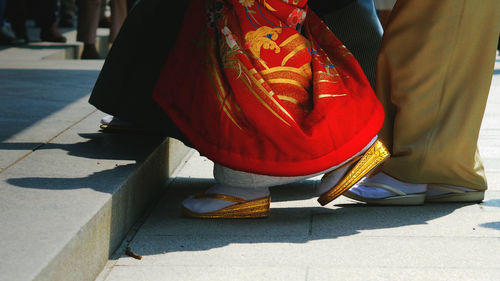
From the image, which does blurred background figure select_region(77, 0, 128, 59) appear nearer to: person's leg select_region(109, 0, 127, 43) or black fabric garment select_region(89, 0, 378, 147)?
person's leg select_region(109, 0, 127, 43)

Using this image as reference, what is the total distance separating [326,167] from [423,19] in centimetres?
58

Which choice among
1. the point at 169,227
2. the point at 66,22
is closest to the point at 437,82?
the point at 169,227

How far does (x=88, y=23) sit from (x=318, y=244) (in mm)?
5177

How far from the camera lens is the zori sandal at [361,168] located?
2611mm

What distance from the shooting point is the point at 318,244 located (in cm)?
242

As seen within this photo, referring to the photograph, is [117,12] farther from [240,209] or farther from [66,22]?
[240,209]

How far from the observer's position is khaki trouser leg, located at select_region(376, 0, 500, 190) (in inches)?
105

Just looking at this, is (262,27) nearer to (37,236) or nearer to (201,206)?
(201,206)

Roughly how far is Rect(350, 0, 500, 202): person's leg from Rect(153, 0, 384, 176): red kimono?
190 mm

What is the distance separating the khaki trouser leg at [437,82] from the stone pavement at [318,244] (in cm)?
17

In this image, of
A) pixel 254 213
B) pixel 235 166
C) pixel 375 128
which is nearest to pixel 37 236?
pixel 235 166

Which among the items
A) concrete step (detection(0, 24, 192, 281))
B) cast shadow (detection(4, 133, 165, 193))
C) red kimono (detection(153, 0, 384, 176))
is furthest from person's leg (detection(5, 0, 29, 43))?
red kimono (detection(153, 0, 384, 176))

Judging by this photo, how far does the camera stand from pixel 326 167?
2523 mm

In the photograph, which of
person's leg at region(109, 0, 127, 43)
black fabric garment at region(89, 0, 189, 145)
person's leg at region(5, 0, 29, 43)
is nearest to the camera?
black fabric garment at region(89, 0, 189, 145)
